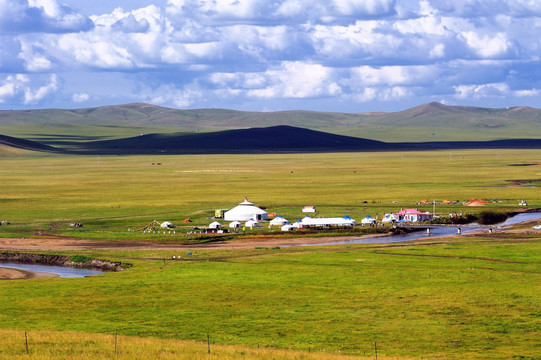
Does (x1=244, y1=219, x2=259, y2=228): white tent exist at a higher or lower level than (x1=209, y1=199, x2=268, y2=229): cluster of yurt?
lower

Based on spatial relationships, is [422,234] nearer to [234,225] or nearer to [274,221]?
[274,221]

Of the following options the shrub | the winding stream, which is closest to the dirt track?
the winding stream

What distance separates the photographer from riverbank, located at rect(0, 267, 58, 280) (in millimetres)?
80812

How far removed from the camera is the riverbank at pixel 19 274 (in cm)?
8081

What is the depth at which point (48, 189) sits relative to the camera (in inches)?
7564

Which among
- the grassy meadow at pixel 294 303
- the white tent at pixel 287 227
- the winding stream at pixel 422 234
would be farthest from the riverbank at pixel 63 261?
the white tent at pixel 287 227

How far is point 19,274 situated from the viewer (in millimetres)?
82812

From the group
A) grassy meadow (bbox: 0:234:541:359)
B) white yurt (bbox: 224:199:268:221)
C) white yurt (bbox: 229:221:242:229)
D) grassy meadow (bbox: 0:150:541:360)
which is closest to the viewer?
grassy meadow (bbox: 0:150:541:360)

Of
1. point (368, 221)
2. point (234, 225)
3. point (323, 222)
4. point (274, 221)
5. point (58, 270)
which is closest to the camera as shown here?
point (58, 270)

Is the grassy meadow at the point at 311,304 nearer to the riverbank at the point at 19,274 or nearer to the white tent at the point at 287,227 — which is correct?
the riverbank at the point at 19,274

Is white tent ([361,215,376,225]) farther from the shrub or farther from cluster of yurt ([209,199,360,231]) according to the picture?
the shrub

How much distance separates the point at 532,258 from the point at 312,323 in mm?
38322

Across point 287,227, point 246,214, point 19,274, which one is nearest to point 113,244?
point 19,274

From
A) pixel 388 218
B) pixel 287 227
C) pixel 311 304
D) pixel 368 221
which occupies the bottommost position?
pixel 311 304
